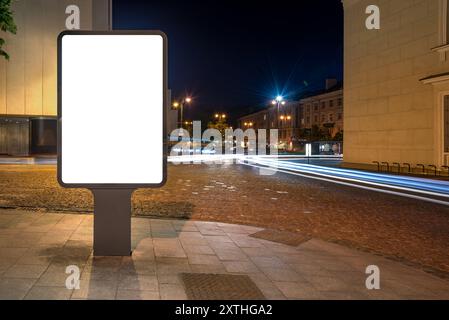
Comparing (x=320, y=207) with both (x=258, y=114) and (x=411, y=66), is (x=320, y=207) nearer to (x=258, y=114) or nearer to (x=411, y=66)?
(x=411, y=66)

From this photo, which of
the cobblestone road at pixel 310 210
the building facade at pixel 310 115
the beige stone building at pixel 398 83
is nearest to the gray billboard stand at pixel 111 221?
the cobblestone road at pixel 310 210

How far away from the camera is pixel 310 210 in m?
12.2

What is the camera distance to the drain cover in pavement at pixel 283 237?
824 centimetres

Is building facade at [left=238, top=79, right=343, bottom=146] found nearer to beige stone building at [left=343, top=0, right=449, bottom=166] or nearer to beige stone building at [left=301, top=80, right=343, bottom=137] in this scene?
beige stone building at [left=301, top=80, right=343, bottom=137]

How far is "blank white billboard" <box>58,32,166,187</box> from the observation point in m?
6.09

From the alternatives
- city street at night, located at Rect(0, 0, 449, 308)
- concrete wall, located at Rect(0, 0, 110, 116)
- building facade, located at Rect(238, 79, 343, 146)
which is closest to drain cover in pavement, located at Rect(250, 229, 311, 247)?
city street at night, located at Rect(0, 0, 449, 308)

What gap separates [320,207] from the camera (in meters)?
12.8

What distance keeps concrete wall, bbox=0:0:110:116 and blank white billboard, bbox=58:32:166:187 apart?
115 feet

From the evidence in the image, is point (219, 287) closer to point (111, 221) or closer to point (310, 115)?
point (111, 221)

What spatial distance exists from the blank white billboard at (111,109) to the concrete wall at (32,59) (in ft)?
115

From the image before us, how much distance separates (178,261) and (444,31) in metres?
20.2

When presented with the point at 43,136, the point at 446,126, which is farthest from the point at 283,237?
the point at 43,136

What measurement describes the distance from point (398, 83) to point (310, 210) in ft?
51.3
